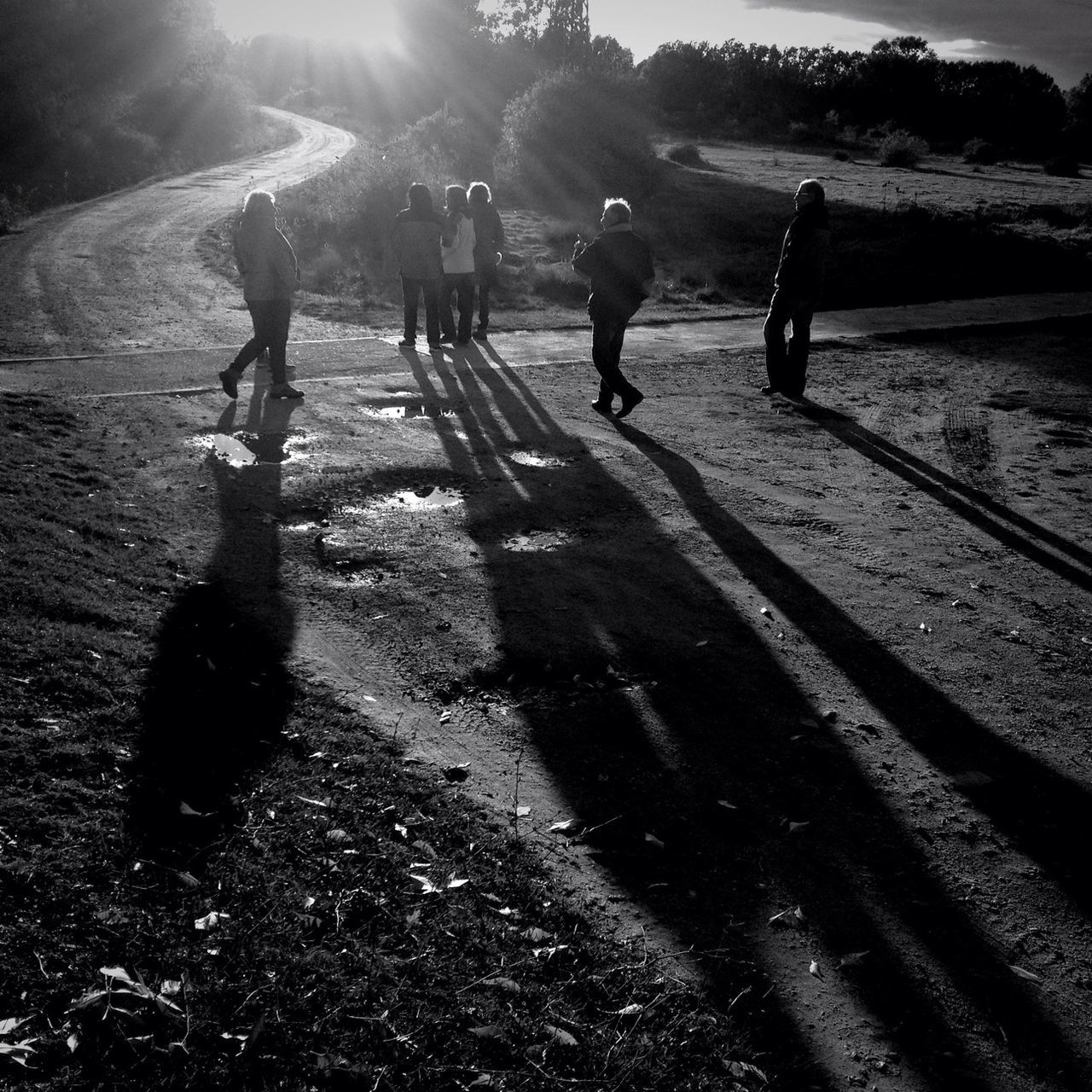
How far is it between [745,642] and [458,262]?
7986mm

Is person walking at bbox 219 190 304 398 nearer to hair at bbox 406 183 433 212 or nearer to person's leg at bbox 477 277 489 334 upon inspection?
hair at bbox 406 183 433 212

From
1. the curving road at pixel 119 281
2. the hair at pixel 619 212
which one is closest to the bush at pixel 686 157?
the curving road at pixel 119 281

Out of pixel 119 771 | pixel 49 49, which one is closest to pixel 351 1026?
pixel 119 771

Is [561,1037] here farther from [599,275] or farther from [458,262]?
[458,262]

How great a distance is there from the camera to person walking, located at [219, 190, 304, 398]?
9.12 metres

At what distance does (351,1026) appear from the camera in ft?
9.11

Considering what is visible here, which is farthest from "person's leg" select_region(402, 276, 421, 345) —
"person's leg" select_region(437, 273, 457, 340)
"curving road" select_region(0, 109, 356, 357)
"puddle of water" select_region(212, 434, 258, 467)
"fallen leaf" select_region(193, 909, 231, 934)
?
"fallen leaf" select_region(193, 909, 231, 934)

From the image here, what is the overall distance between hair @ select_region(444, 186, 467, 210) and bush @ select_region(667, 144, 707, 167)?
3701 cm

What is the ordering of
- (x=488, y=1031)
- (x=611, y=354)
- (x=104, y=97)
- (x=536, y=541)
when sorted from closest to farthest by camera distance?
(x=488, y=1031), (x=536, y=541), (x=611, y=354), (x=104, y=97)

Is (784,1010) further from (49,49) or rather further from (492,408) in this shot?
(49,49)

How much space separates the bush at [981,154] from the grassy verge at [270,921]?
58.0 meters

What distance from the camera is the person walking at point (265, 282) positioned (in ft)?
29.9

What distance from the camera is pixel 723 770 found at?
163 inches

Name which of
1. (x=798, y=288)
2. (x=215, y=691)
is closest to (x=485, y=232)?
(x=798, y=288)
